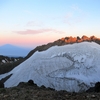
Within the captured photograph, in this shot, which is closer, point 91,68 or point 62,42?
point 91,68

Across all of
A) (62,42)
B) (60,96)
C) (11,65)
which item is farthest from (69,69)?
(60,96)

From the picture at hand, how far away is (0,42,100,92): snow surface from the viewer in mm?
25172

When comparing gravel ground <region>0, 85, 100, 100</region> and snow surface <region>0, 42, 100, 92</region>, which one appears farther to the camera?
snow surface <region>0, 42, 100, 92</region>

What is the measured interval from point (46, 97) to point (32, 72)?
1929 centimetres

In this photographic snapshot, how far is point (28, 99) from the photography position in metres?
8.61

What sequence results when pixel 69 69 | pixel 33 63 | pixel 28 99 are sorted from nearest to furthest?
pixel 28 99, pixel 69 69, pixel 33 63

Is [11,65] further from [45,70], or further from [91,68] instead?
[91,68]

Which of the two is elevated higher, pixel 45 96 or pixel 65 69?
pixel 65 69

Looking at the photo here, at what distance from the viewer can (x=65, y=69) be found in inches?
1071

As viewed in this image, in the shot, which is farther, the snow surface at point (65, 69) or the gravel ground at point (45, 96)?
the snow surface at point (65, 69)

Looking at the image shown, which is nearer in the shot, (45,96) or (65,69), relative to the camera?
(45,96)

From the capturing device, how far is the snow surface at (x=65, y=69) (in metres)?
25.2

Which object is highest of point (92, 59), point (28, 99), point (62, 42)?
point (62, 42)

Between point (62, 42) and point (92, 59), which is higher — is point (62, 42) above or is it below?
above
